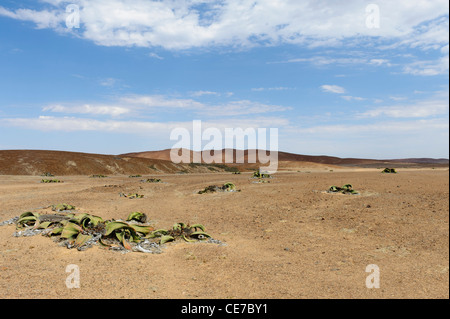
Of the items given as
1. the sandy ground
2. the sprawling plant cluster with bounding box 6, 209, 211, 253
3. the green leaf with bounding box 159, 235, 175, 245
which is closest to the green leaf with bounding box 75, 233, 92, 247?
the sprawling plant cluster with bounding box 6, 209, 211, 253

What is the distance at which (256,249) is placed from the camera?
8.43m

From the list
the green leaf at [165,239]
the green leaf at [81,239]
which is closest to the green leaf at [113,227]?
the green leaf at [81,239]

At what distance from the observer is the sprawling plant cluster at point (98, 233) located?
7902 mm

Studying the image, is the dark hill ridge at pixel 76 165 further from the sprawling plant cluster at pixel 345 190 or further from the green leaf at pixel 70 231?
the green leaf at pixel 70 231

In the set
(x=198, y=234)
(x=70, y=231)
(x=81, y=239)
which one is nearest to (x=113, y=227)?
(x=81, y=239)

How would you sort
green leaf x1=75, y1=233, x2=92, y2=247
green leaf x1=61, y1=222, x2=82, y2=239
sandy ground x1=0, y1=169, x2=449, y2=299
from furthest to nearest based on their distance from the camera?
green leaf x1=61, y1=222, x2=82, y2=239 → green leaf x1=75, y1=233, x2=92, y2=247 → sandy ground x1=0, y1=169, x2=449, y2=299

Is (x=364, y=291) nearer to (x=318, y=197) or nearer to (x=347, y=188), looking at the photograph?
(x=318, y=197)

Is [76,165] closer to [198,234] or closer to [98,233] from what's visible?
[98,233]

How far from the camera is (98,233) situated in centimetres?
845

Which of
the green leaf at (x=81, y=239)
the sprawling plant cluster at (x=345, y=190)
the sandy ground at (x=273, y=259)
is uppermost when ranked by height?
the sprawling plant cluster at (x=345, y=190)

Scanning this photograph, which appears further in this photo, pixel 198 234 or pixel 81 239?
pixel 198 234

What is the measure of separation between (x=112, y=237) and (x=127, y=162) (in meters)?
52.6

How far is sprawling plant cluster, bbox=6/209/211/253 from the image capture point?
790 centimetres

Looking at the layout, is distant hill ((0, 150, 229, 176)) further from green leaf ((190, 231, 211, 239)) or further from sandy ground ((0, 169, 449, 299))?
green leaf ((190, 231, 211, 239))
